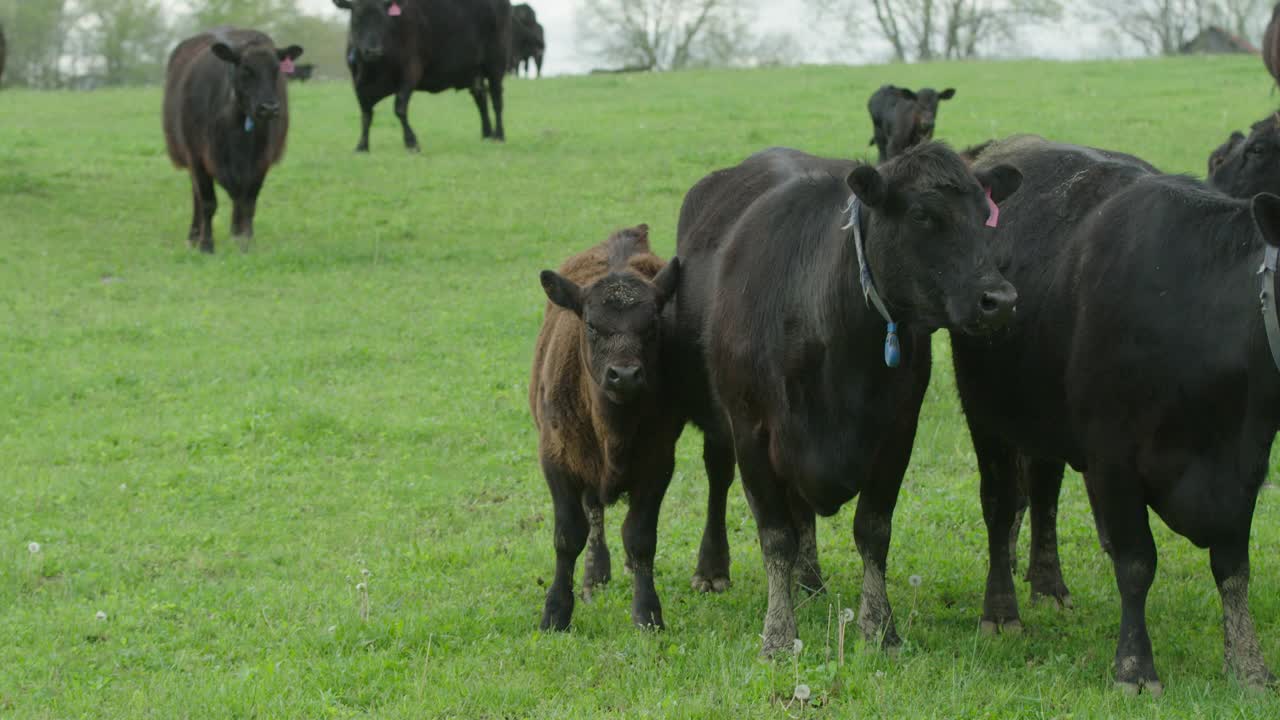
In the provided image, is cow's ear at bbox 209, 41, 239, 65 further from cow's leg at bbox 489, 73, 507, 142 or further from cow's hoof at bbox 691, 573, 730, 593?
cow's hoof at bbox 691, 573, 730, 593

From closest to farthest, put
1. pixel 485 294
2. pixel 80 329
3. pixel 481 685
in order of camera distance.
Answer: pixel 481 685, pixel 80 329, pixel 485 294

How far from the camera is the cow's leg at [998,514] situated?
275 inches

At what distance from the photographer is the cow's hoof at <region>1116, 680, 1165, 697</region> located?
5785 millimetres

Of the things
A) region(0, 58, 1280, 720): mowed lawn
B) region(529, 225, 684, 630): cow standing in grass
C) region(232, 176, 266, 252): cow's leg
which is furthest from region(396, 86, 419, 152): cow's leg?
region(529, 225, 684, 630): cow standing in grass

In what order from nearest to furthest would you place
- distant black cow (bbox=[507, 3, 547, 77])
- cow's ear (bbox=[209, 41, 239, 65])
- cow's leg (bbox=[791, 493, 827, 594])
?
cow's leg (bbox=[791, 493, 827, 594])
cow's ear (bbox=[209, 41, 239, 65])
distant black cow (bbox=[507, 3, 547, 77])

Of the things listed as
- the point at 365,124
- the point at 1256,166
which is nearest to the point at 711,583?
the point at 1256,166

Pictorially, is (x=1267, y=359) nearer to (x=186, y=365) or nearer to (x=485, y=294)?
(x=186, y=365)

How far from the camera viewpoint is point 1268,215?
527cm

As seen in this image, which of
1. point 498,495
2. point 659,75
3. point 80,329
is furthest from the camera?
point 659,75

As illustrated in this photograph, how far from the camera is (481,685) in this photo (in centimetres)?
594

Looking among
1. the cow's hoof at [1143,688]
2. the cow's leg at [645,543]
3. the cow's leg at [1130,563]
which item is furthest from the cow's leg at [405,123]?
the cow's hoof at [1143,688]

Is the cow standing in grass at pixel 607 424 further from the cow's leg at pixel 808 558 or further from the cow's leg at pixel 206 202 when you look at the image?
the cow's leg at pixel 206 202

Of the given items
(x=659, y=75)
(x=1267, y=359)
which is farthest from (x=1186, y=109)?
(x=1267, y=359)

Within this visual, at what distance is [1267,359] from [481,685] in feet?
11.0
